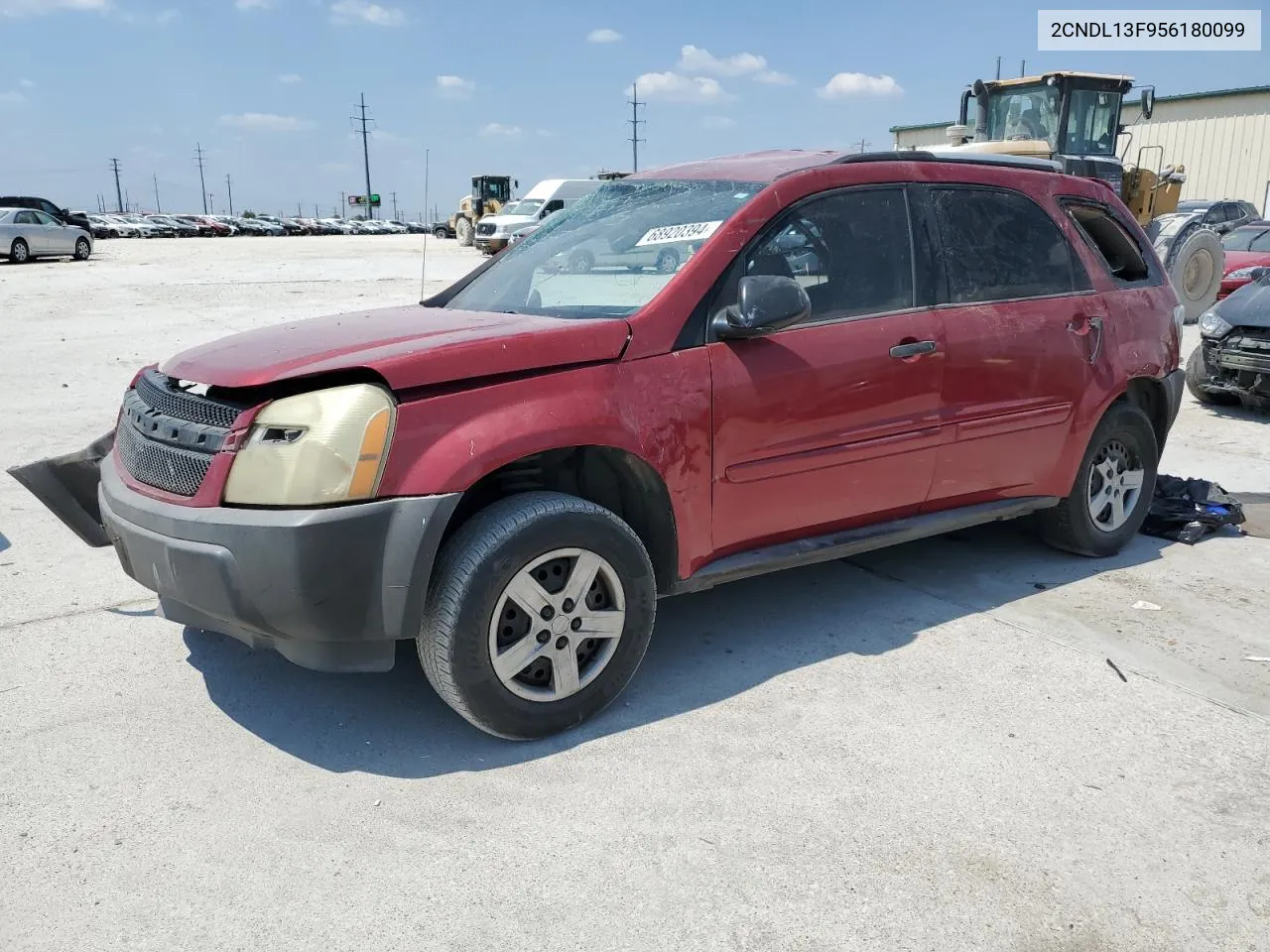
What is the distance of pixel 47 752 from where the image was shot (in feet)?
10.4

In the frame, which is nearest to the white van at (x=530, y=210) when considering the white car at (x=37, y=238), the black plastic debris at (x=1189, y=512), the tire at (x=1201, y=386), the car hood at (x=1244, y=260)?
the white car at (x=37, y=238)

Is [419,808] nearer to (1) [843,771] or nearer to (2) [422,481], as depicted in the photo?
(2) [422,481]

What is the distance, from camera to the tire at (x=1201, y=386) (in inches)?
348

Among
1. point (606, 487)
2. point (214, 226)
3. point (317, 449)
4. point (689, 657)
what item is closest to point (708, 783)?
point (689, 657)

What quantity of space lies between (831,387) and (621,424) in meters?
0.90

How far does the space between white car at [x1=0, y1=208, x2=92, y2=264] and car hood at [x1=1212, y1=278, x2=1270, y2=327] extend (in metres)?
27.7

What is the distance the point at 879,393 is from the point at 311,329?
6.83ft

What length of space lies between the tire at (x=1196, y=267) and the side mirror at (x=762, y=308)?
1247 centimetres

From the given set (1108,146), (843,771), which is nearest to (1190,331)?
(1108,146)

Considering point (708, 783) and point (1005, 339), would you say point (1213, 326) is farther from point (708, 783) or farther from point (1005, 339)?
point (708, 783)

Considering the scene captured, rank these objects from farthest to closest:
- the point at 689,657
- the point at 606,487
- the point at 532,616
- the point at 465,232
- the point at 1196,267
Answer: the point at 465,232
the point at 1196,267
the point at 689,657
the point at 606,487
the point at 532,616

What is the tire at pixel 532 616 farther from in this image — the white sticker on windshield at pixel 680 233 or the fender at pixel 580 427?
the white sticker on windshield at pixel 680 233

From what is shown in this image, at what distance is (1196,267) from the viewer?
47.4ft

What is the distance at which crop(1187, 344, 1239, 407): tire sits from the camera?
29.0 ft
